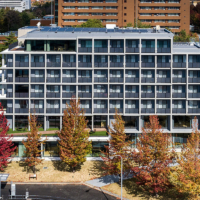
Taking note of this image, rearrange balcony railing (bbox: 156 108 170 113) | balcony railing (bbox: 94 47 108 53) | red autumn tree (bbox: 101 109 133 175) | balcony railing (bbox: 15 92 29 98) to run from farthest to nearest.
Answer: balcony railing (bbox: 156 108 170 113) < balcony railing (bbox: 15 92 29 98) < balcony railing (bbox: 94 47 108 53) < red autumn tree (bbox: 101 109 133 175)

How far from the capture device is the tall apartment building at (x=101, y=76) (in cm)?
7325

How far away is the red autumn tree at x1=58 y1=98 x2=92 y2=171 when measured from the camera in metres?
65.2

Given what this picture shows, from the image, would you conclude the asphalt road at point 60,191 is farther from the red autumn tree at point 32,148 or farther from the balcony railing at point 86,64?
the balcony railing at point 86,64

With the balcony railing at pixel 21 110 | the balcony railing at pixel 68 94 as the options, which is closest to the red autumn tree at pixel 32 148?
the balcony railing at pixel 21 110

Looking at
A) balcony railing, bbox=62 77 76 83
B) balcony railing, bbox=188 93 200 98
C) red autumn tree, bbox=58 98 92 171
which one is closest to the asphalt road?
red autumn tree, bbox=58 98 92 171

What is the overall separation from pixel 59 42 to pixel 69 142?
19.2 meters

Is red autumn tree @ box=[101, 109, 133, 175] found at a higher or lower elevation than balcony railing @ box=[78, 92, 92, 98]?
lower

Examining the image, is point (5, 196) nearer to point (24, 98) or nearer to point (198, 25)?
point (24, 98)

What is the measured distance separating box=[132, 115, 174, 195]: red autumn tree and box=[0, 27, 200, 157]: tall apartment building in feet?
45.5

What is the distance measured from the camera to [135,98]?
73750mm

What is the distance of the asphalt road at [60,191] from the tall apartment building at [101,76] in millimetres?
9979

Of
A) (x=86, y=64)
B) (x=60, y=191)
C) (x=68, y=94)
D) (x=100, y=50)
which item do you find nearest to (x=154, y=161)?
(x=60, y=191)

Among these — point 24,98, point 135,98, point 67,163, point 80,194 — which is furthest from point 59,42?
point 80,194

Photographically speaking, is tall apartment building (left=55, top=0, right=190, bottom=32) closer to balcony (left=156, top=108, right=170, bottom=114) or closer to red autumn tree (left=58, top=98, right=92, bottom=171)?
balcony (left=156, top=108, right=170, bottom=114)
